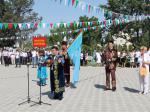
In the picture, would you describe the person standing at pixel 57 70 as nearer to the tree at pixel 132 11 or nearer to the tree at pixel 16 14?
the tree at pixel 132 11

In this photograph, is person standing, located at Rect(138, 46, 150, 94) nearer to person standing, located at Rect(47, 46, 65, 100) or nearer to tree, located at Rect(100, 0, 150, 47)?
person standing, located at Rect(47, 46, 65, 100)

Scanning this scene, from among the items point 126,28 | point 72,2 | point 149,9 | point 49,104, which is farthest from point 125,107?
point 126,28

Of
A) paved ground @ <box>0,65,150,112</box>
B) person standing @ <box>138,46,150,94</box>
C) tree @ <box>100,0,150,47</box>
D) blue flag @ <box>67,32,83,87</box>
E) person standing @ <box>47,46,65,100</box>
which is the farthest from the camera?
tree @ <box>100,0,150,47</box>

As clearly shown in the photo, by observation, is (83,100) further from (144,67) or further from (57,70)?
(144,67)

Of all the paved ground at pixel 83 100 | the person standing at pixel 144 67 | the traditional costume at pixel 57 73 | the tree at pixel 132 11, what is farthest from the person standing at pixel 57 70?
the tree at pixel 132 11

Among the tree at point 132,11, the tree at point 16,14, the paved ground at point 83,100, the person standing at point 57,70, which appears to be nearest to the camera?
the paved ground at point 83,100

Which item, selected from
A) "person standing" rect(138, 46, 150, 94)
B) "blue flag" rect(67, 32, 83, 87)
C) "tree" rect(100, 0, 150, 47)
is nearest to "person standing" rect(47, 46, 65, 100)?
"blue flag" rect(67, 32, 83, 87)

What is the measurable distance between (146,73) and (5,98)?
479 centimetres

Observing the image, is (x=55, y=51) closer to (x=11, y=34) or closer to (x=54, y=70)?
(x=54, y=70)

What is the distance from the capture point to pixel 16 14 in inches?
2987

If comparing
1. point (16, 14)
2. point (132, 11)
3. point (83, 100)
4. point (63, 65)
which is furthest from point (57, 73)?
point (16, 14)

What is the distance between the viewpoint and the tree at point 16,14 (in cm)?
6581

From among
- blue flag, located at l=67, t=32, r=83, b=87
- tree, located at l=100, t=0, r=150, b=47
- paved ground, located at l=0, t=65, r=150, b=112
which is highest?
tree, located at l=100, t=0, r=150, b=47

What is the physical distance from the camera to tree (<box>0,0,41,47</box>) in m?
65.8
